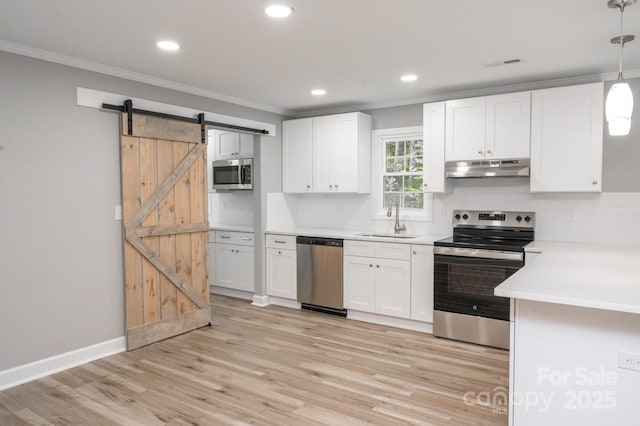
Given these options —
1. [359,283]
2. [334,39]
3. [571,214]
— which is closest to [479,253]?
[571,214]

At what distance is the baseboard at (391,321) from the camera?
4.38 metres

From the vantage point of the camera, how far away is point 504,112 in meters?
4.07

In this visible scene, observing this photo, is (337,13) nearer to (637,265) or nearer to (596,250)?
(637,265)

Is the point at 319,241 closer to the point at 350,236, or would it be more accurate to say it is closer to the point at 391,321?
the point at 350,236

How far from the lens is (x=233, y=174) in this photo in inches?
229

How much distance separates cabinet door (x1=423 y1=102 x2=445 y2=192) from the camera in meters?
4.42

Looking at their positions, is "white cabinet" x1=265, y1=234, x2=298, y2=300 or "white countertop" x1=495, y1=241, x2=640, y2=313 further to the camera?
"white cabinet" x1=265, y1=234, x2=298, y2=300

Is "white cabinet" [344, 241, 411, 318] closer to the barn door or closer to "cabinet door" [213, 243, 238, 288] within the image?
the barn door

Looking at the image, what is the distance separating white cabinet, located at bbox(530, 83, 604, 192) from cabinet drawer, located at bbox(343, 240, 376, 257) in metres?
1.65

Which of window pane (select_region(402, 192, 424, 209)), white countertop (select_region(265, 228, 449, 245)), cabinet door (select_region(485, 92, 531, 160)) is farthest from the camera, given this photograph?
window pane (select_region(402, 192, 424, 209))

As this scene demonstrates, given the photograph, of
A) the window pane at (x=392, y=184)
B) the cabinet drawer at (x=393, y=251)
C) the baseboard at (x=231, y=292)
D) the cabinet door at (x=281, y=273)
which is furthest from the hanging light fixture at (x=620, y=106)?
the baseboard at (x=231, y=292)

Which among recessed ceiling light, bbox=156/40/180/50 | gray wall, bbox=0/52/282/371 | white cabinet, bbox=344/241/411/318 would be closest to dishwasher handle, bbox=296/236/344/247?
white cabinet, bbox=344/241/411/318

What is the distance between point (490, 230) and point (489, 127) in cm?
102

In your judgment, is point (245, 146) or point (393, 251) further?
point (245, 146)
